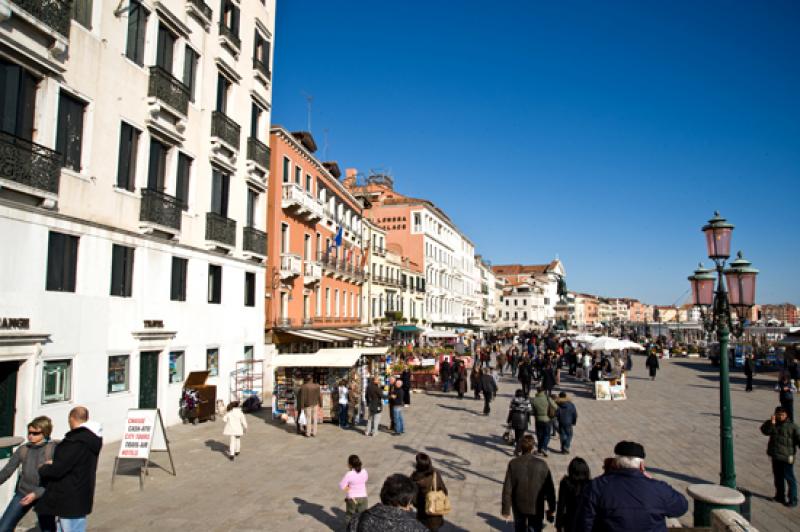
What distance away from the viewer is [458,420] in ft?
58.3

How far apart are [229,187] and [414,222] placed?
36.8 m

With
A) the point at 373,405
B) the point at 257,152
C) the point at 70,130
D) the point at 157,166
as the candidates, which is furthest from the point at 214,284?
the point at 373,405

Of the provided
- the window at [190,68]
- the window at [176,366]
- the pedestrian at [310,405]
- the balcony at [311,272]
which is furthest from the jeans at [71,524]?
the balcony at [311,272]

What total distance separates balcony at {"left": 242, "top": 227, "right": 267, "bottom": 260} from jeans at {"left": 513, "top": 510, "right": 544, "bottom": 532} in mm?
16791

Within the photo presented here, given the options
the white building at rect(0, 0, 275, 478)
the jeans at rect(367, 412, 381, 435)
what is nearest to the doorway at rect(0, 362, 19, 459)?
the white building at rect(0, 0, 275, 478)

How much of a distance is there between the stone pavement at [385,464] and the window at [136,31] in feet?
35.3

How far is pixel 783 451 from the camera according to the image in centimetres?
905

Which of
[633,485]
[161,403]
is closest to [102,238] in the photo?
[161,403]

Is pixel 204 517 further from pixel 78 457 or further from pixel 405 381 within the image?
pixel 405 381

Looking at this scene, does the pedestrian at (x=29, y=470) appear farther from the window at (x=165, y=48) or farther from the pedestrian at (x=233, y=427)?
the window at (x=165, y=48)

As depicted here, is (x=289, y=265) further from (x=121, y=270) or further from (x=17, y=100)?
(x=17, y=100)

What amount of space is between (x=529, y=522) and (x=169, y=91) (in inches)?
611

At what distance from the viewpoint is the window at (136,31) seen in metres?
15.0

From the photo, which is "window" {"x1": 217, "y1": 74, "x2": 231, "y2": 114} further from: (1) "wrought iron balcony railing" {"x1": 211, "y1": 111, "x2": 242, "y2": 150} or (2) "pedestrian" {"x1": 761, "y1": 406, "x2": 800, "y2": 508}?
(2) "pedestrian" {"x1": 761, "y1": 406, "x2": 800, "y2": 508}
